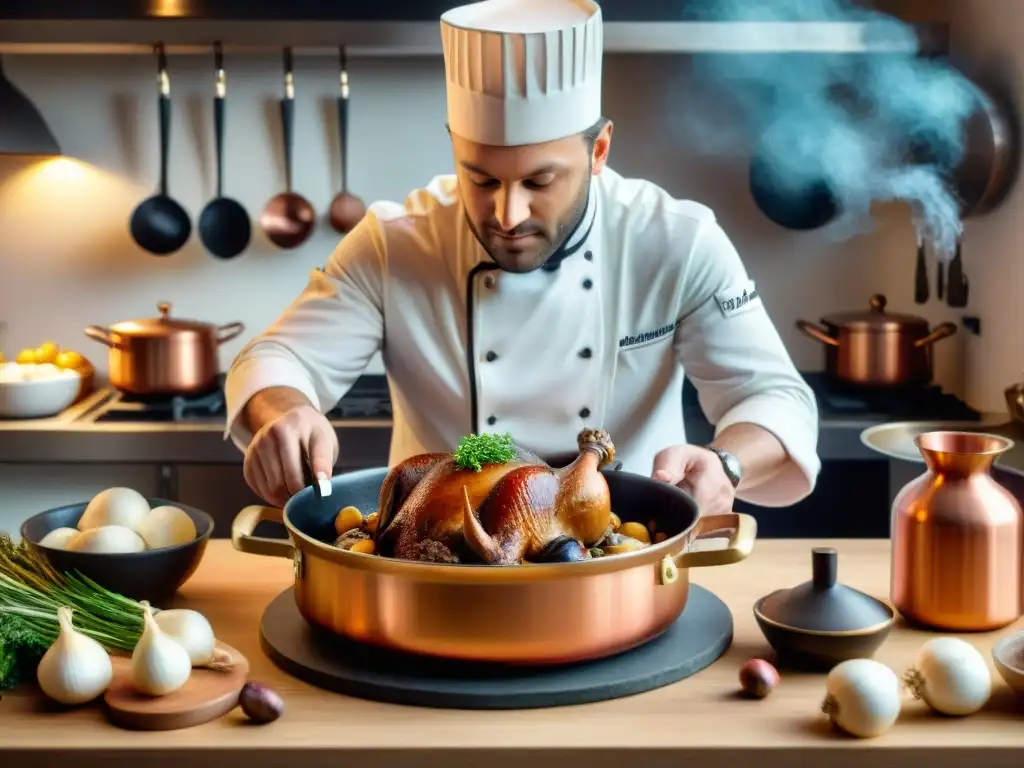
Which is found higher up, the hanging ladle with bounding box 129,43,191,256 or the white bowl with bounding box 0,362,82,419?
the hanging ladle with bounding box 129,43,191,256

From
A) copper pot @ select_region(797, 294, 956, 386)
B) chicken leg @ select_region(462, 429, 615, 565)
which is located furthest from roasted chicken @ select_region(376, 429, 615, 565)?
copper pot @ select_region(797, 294, 956, 386)

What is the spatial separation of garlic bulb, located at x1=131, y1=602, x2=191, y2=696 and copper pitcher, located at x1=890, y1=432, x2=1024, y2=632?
78 cm

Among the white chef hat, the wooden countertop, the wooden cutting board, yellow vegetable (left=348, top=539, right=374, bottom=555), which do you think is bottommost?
the wooden countertop

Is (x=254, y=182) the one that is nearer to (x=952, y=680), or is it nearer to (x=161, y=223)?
(x=161, y=223)

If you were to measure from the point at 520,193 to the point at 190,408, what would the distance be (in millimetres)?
1567

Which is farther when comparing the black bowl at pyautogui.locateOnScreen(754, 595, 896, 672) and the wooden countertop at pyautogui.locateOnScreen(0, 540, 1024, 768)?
the black bowl at pyautogui.locateOnScreen(754, 595, 896, 672)

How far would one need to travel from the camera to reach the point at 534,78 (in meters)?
1.78

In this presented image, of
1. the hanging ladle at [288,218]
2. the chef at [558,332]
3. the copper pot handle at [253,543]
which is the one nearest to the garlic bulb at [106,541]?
the copper pot handle at [253,543]

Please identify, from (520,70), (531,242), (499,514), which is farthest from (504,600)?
(520,70)

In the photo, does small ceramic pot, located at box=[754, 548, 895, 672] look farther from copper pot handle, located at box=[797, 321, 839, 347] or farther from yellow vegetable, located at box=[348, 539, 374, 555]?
copper pot handle, located at box=[797, 321, 839, 347]

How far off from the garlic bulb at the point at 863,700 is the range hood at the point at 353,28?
6.77ft

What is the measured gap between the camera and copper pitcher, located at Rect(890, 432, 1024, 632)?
1390 millimetres

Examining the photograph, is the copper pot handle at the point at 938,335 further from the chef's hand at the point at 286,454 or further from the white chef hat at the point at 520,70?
the chef's hand at the point at 286,454

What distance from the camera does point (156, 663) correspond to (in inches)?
47.9
